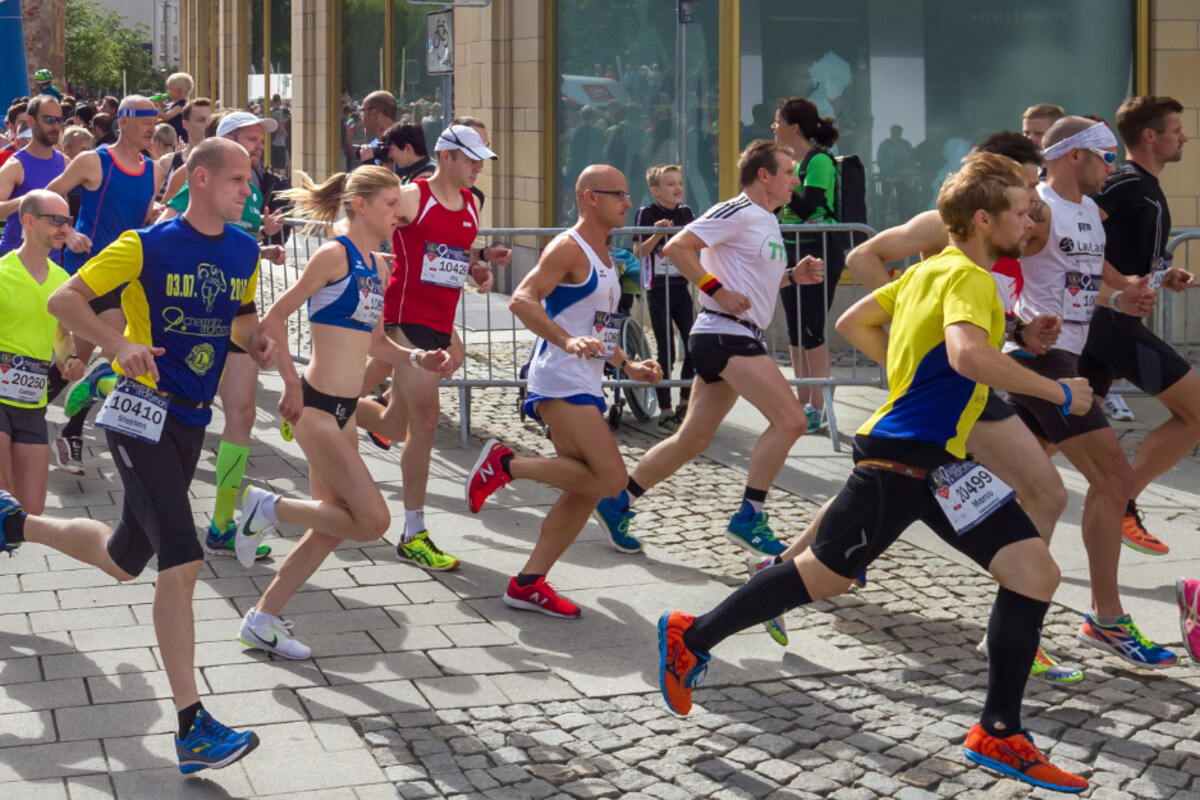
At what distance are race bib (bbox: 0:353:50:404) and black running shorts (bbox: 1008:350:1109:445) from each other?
3902 millimetres

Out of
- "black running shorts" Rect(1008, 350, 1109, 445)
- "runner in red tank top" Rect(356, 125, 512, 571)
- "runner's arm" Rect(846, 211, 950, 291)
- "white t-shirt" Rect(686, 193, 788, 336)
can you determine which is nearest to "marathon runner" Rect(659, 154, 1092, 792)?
"runner's arm" Rect(846, 211, 950, 291)

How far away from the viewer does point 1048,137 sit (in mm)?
6105

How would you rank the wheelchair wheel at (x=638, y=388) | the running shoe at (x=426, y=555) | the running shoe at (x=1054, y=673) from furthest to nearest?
1. the wheelchair wheel at (x=638, y=388)
2. the running shoe at (x=426, y=555)
3. the running shoe at (x=1054, y=673)

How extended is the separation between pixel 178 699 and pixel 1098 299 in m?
4.03

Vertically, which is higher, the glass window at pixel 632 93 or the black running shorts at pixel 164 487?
the glass window at pixel 632 93

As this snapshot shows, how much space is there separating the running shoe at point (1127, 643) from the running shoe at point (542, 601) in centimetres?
197

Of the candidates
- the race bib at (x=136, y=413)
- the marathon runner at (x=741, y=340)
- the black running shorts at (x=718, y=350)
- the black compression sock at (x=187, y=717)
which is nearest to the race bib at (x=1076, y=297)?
the marathon runner at (x=741, y=340)

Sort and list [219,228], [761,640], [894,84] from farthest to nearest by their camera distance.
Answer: [894,84] → [761,640] → [219,228]

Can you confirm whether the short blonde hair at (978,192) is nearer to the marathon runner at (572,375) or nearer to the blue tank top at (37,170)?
the marathon runner at (572,375)

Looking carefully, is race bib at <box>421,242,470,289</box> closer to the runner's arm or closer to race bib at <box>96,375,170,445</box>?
the runner's arm

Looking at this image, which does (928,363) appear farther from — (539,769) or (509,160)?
(509,160)

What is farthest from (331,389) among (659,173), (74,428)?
(659,173)

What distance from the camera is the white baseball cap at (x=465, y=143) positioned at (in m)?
6.96

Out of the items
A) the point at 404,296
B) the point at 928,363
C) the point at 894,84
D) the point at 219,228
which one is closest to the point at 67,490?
the point at 404,296
